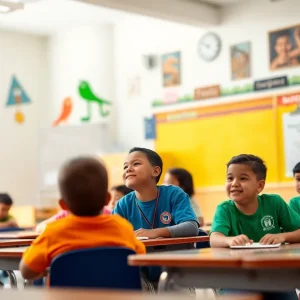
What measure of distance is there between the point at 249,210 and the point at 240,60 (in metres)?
4.81

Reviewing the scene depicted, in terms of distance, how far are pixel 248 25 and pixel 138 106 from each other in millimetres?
1810

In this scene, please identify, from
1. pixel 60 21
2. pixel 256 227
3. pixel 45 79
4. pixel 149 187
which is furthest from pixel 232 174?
pixel 45 79

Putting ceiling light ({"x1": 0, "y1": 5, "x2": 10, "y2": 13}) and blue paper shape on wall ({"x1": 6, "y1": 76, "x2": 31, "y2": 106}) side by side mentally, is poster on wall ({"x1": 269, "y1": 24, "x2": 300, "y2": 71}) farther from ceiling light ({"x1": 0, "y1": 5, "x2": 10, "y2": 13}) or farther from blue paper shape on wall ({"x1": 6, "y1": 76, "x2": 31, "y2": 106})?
blue paper shape on wall ({"x1": 6, "y1": 76, "x2": 31, "y2": 106})

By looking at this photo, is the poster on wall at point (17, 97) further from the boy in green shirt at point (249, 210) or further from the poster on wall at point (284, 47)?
the boy in green shirt at point (249, 210)

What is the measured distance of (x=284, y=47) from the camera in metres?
7.39

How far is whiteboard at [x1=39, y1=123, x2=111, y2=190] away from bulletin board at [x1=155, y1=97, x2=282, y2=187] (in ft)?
2.54

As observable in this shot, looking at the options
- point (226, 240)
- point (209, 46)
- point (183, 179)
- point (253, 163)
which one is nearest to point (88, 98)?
point (209, 46)

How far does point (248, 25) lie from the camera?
772 cm

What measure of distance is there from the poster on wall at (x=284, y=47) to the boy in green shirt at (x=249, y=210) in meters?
4.35

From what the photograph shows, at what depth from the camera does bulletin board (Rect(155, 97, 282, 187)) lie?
7.44 m

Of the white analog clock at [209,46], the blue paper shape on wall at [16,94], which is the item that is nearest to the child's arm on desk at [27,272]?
the white analog clock at [209,46]

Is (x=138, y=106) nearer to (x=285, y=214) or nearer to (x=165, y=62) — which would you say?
(x=165, y=62)

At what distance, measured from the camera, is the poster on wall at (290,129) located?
23.7ft

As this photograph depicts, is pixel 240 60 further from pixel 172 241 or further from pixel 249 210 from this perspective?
pixel 172 241
